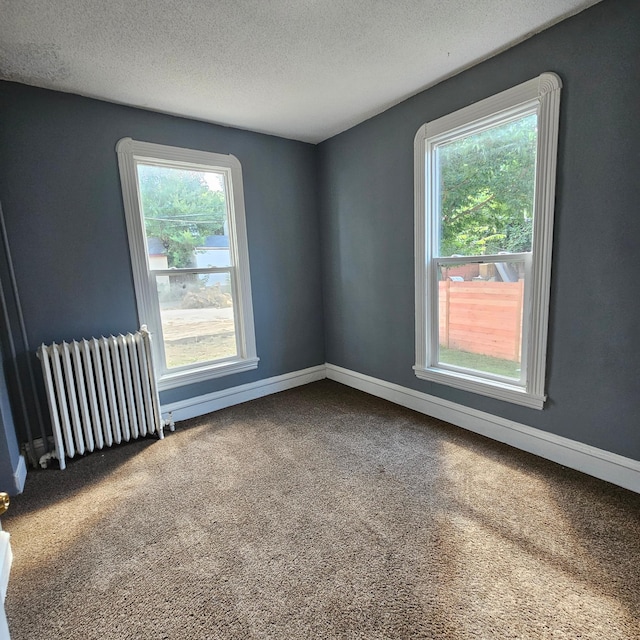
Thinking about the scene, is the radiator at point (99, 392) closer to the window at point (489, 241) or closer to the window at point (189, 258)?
the window at point (189, 258)

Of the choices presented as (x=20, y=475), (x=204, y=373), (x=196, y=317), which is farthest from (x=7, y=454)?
(x=196, y=317)

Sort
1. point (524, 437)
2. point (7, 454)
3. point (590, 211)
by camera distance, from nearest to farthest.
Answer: point (590, 211), point (7, 454), point (524, 437)

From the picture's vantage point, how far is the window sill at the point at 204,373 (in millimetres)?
2871

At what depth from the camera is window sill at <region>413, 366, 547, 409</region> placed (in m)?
2.21

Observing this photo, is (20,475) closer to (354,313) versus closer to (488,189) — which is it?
(354,313)

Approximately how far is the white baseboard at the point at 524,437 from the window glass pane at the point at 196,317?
148 centimetres

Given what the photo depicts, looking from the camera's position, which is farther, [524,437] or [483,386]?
[483,386]

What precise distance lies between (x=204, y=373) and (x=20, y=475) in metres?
1.32

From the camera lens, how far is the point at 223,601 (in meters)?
1.32

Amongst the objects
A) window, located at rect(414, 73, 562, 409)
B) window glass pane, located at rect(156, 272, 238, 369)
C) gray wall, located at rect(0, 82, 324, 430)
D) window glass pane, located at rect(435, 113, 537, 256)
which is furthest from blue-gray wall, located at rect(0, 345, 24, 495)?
window glass pane, located at rect(435, 113, 537, 256)

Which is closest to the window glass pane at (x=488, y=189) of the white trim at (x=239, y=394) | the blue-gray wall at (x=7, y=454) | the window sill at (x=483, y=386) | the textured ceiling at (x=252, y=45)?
the textured ceiling at (x=252, y=45)

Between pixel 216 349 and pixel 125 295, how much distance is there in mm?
881

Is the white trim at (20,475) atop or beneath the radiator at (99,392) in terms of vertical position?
beneath

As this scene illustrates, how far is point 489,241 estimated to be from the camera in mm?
Result: 2367
